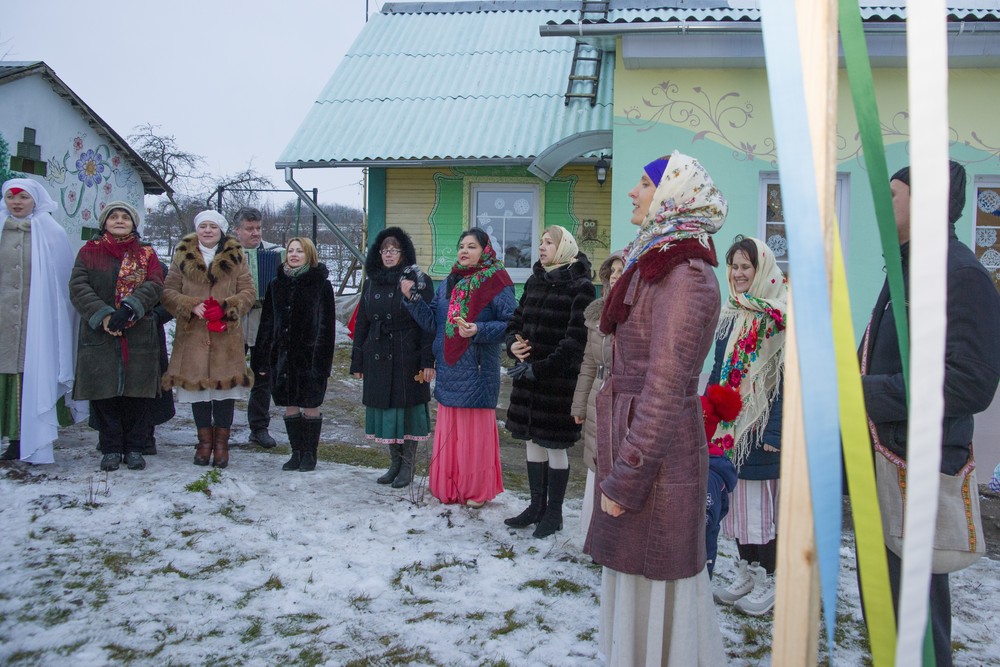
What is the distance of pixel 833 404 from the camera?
3.84 feet

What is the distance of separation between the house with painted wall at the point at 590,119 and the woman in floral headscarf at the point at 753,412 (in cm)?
54

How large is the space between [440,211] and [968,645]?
927 centimetres

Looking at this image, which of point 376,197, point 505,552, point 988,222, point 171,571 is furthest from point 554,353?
point 376,197

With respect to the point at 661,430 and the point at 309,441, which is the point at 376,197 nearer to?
the point at 309,441

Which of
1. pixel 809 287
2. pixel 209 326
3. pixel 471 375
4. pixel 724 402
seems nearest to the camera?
pixel 809 287

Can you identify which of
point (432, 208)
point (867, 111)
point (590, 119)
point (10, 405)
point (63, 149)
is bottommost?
point (10, 405)

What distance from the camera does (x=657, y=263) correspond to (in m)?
2.39

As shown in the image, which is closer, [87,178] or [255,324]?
[255,324]

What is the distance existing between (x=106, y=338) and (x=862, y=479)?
5.27 m

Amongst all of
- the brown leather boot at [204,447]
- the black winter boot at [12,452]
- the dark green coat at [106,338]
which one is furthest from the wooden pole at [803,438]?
the black winter boot at [12,452]

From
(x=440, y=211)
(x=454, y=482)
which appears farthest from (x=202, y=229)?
(x=440, y=211)

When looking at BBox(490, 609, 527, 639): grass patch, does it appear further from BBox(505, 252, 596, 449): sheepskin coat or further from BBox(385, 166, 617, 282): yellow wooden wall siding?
BBox(385, 166, 617, 282): yellow wooden wall siding

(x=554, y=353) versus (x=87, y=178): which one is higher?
(x=87, y=178)

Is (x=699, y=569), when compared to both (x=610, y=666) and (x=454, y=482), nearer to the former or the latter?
(x=610, y=666)
